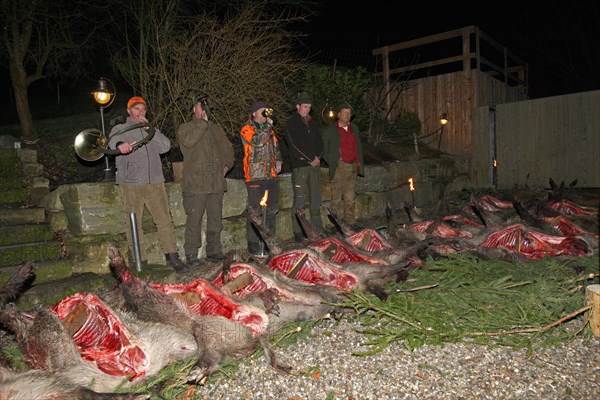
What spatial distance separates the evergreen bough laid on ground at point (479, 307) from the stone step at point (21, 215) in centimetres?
421

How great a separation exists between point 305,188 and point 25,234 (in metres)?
3.70

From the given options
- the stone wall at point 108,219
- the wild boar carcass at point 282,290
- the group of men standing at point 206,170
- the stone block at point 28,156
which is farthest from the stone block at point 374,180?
the stone block at point 28,156

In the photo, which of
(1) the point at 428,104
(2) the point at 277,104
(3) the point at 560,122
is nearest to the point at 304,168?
(2) the point at 277,104

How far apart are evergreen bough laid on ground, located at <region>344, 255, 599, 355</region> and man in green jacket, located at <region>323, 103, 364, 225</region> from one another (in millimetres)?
2976

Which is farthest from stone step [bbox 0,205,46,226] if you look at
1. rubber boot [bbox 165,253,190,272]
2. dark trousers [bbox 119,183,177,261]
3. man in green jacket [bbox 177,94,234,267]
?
man in green jacket [bbox 177,94,234,267]

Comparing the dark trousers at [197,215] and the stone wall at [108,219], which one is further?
the dark trousers at [197,215]

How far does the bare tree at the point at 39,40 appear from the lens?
7457 millimetres

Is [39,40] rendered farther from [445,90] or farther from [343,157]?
[445,90]

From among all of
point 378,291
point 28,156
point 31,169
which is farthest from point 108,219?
point 378,291

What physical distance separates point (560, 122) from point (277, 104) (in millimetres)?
7829

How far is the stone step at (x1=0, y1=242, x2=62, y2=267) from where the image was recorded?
4609 millimetres

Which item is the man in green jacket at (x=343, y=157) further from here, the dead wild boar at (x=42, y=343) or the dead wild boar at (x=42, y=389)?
the dead wild boar at (x=42, y=389)

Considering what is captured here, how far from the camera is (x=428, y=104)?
12180 millimetres

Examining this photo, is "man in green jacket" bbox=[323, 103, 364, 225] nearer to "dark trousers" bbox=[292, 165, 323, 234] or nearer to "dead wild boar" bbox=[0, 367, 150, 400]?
"dark trousers" bbox=[292, 165, 323, 234]
